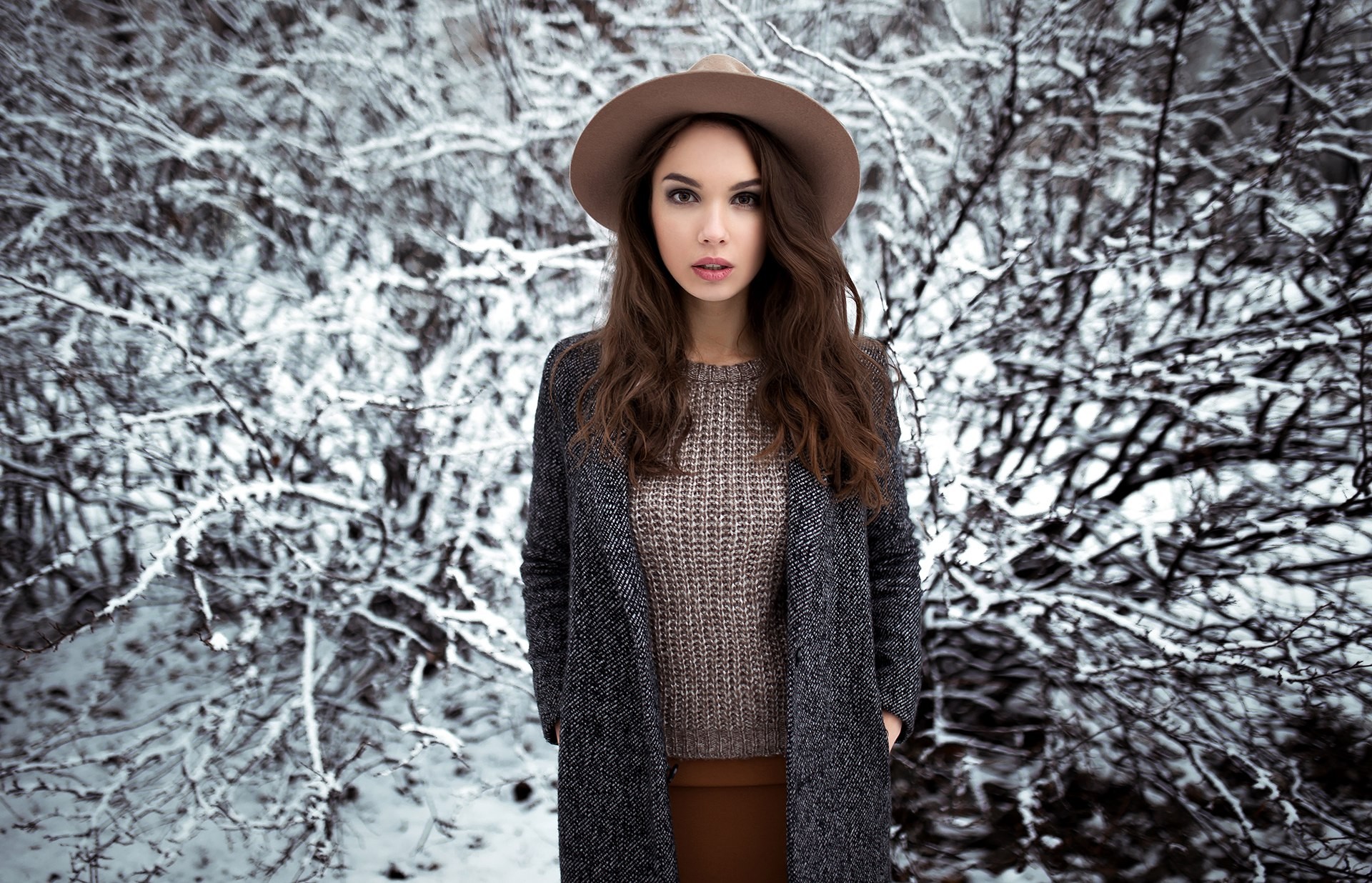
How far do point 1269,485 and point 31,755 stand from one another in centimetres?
401

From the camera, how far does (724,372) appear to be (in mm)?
1246

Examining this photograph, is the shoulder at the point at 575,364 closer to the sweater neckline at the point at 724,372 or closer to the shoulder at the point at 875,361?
the sweater neckline at the point at 724,372

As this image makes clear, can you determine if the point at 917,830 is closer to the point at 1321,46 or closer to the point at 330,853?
the point at 330,853

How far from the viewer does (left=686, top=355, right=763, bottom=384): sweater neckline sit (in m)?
1.24

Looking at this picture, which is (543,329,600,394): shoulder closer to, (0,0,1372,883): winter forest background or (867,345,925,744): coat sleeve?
(867,345,925,744): coat sleeve

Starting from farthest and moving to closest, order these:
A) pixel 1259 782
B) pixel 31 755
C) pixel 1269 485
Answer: pixel 31 755 < pixel 1269 485 < pixel 1259 782

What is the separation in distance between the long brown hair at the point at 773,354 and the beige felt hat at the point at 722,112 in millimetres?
28

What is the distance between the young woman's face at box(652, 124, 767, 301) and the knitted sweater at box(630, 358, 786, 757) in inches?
8.8

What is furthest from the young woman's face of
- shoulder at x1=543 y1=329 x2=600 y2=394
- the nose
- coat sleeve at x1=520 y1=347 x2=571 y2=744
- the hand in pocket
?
the hand in pocket

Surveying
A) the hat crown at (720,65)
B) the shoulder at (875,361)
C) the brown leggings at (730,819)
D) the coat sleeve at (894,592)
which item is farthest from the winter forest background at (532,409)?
the brown leggings at (730,819)

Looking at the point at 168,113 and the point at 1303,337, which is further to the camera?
the point at 168,113

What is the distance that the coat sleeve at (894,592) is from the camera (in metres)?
Result: 1.27

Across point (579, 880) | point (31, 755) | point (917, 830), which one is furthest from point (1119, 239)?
point (31, 755)

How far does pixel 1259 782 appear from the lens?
6.07 ft
